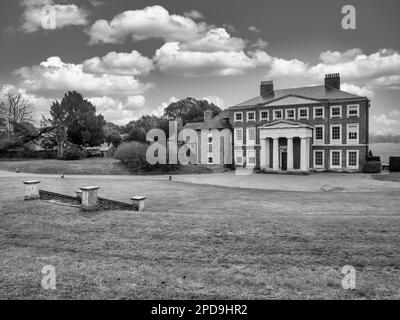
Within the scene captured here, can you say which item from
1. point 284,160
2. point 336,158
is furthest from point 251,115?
point 336,158

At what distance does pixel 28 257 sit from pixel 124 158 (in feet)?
110

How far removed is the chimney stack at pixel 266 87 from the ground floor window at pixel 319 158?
1267cm

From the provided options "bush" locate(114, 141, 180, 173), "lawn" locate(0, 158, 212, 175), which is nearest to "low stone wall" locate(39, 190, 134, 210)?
"lawn" locate(0, 158, 212, 175)

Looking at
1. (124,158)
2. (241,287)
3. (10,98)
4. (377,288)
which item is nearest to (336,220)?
(377,288)

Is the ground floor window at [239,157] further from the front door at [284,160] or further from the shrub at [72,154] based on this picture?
the shrub at [72,154]

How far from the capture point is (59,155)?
5200 cm

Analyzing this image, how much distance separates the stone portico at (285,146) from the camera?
40500mm

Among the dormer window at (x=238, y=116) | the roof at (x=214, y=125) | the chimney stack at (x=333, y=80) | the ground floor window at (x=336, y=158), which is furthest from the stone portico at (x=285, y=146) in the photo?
the chimney stack at (x=333, y=80)

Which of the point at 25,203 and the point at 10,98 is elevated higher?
the point at 10,98

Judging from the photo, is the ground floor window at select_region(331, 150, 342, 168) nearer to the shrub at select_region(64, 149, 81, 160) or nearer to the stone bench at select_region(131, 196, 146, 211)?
the stone bench at select_region(131, 196, 146, 211)

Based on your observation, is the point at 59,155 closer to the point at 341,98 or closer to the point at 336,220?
the point at 341,98

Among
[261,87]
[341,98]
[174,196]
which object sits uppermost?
[261,87]

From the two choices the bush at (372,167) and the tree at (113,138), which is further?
the tree at (113,138)
